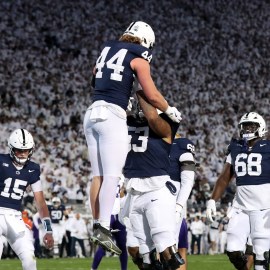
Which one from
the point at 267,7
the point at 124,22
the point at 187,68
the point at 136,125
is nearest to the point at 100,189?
the point at 136,125

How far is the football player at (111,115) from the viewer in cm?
674

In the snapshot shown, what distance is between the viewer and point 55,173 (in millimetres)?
22891

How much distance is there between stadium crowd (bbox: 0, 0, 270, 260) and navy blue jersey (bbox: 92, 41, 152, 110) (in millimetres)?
14596

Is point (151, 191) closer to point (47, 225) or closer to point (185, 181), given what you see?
point (47, 225)

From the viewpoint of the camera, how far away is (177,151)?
10.0 metres

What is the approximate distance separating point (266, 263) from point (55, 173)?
1335 centimetres

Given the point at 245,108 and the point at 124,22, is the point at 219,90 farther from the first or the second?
the point at 124,22

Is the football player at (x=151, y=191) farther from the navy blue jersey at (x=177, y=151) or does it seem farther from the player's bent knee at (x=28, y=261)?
the navy blue jersey at (x=177, y=151)

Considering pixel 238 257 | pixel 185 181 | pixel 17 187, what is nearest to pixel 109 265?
pixel 238 257

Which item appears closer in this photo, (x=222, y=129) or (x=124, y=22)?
(x=222, y=129)

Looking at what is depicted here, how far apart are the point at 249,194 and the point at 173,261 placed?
3084 millimetres

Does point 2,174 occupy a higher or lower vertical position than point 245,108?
lower

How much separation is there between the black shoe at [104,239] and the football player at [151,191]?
1.03m

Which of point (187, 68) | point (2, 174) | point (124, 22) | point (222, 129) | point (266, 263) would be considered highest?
point (124, 22)
